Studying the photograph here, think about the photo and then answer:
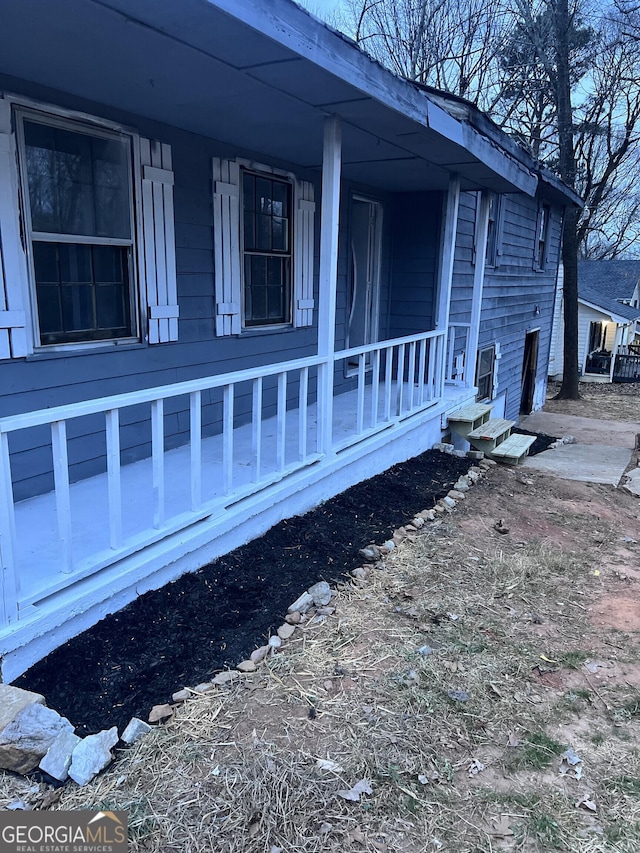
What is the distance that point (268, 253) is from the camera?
554 cm

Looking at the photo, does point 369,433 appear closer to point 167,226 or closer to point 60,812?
point 167,226

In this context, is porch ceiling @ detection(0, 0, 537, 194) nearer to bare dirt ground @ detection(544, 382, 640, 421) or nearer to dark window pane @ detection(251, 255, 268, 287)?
dark window pane @ detection(251, 255, 268, 287)

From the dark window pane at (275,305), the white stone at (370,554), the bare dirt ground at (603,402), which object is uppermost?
the dark window pane at (275,305)

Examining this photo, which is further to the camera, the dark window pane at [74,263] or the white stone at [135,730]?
the dark window pane at [74,263]

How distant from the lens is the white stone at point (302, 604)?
327 centimetres

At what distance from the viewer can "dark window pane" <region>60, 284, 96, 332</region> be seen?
373 cm

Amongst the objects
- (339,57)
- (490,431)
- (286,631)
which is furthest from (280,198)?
(286,631)

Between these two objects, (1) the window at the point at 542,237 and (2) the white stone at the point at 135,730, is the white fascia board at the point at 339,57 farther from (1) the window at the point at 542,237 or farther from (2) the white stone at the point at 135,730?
(1) the window at the point at 542,237

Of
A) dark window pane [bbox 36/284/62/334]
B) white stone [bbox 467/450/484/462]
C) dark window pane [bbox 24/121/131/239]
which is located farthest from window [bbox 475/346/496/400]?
dark window pane [bbox 36/284/62/334]

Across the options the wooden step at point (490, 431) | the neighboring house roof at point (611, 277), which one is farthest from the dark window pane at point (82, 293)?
the neighboring house roof at point (611, 277)

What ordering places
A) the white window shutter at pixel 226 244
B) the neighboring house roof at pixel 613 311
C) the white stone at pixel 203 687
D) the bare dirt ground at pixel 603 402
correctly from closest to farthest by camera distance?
1. the white stone at pixel 203 687
2. the white window shutter at pixel 226 244
3. the bare dirt ground at pixel 603 402
4. the neighboring house roof at pixel 613 311

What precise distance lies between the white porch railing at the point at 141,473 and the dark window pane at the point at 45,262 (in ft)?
2.85

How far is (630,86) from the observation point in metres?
18.4

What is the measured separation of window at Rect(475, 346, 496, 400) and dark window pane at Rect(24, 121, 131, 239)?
7307mm
